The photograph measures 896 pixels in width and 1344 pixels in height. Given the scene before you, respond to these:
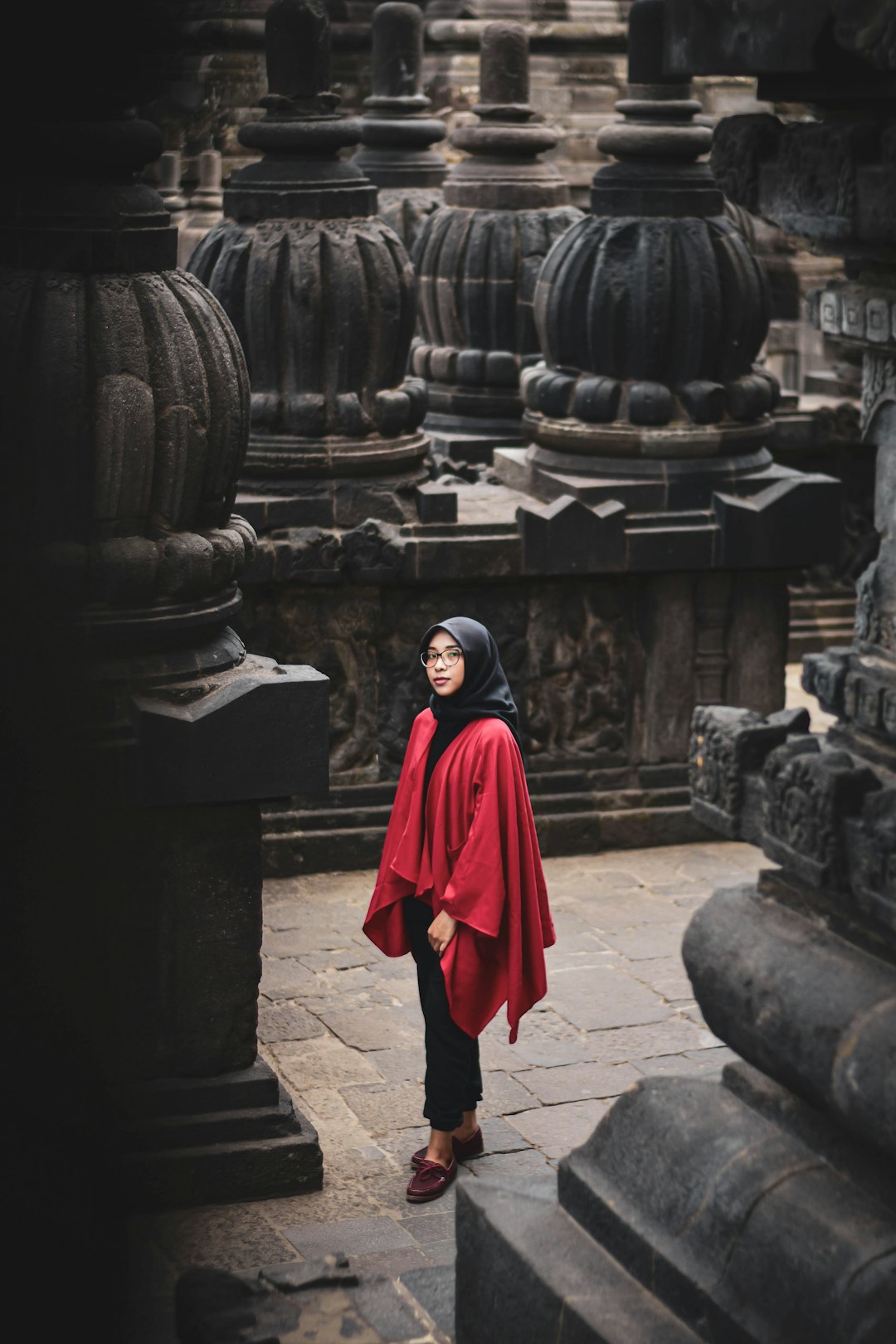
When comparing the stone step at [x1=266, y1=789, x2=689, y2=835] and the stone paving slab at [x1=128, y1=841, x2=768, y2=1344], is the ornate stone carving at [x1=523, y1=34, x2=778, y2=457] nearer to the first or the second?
the stone step at [x1=266, y1=789, x2=689, y2=835]

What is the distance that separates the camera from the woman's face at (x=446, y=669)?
206 inches

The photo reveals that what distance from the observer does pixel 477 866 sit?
203 inches

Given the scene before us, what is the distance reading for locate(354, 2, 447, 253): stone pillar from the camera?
11.3 meters

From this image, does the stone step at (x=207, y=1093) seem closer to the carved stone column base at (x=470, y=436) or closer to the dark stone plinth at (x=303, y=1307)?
the dark stone plinth at (x=303, y=1307)

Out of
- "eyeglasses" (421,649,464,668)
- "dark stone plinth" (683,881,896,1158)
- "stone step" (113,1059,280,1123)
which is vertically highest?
"eyeglasses" (421,649,464,668)

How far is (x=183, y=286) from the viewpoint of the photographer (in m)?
5.29

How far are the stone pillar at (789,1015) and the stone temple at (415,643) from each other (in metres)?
0.01

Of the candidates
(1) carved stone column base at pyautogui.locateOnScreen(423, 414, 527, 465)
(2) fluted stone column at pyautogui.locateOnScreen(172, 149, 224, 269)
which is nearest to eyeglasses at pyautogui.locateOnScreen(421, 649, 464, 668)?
(1) carved stone column base at pyautogui.locateOnScreen(423, 414, 527, 465)

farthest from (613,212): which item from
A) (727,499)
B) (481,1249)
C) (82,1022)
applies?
(82,1022)

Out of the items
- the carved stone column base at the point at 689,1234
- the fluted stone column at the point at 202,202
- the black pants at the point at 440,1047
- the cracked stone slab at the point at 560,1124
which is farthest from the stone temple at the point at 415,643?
the fluted stone column at the point at 202,202

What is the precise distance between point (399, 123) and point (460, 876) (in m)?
7.16

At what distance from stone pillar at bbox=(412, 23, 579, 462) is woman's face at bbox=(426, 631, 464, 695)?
15.9 ft

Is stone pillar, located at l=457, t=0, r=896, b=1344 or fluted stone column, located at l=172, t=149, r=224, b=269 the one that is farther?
fluted stone column, located at l=172, t=149, r=224, b=269

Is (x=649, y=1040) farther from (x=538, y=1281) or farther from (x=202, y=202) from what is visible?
(x=202, y=202)
